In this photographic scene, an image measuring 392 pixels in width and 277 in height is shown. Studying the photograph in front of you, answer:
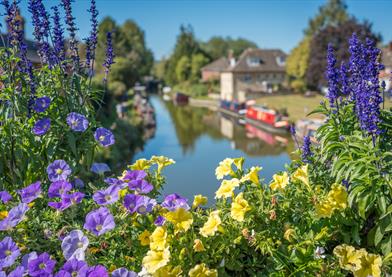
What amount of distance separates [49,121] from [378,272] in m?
2.54

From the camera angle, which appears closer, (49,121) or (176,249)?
(176,249)

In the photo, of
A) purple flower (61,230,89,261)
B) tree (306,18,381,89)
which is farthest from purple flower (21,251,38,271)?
tree (306,18,381,89)

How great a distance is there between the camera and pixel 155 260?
2072 mm

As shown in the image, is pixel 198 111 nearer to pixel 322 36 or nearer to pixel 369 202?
pixel 322 36

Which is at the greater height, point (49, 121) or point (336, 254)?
point (49, 121)

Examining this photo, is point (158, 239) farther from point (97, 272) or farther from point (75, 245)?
point (75, 245)

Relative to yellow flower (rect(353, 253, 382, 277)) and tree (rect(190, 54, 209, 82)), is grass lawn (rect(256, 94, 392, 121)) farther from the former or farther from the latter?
yellow flower (rect(353, 253, 382, 277))

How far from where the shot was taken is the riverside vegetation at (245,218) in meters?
2.20

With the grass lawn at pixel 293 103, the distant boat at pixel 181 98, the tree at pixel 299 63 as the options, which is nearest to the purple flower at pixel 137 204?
the grass lawn at pixel 293 103

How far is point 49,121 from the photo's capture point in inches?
124

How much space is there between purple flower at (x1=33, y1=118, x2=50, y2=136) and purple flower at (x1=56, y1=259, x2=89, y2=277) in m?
1.35

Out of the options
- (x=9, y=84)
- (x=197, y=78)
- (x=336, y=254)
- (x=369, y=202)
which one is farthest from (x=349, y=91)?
(x=197, y=78)

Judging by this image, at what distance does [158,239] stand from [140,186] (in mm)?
596

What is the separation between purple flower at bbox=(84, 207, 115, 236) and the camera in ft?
7.28
